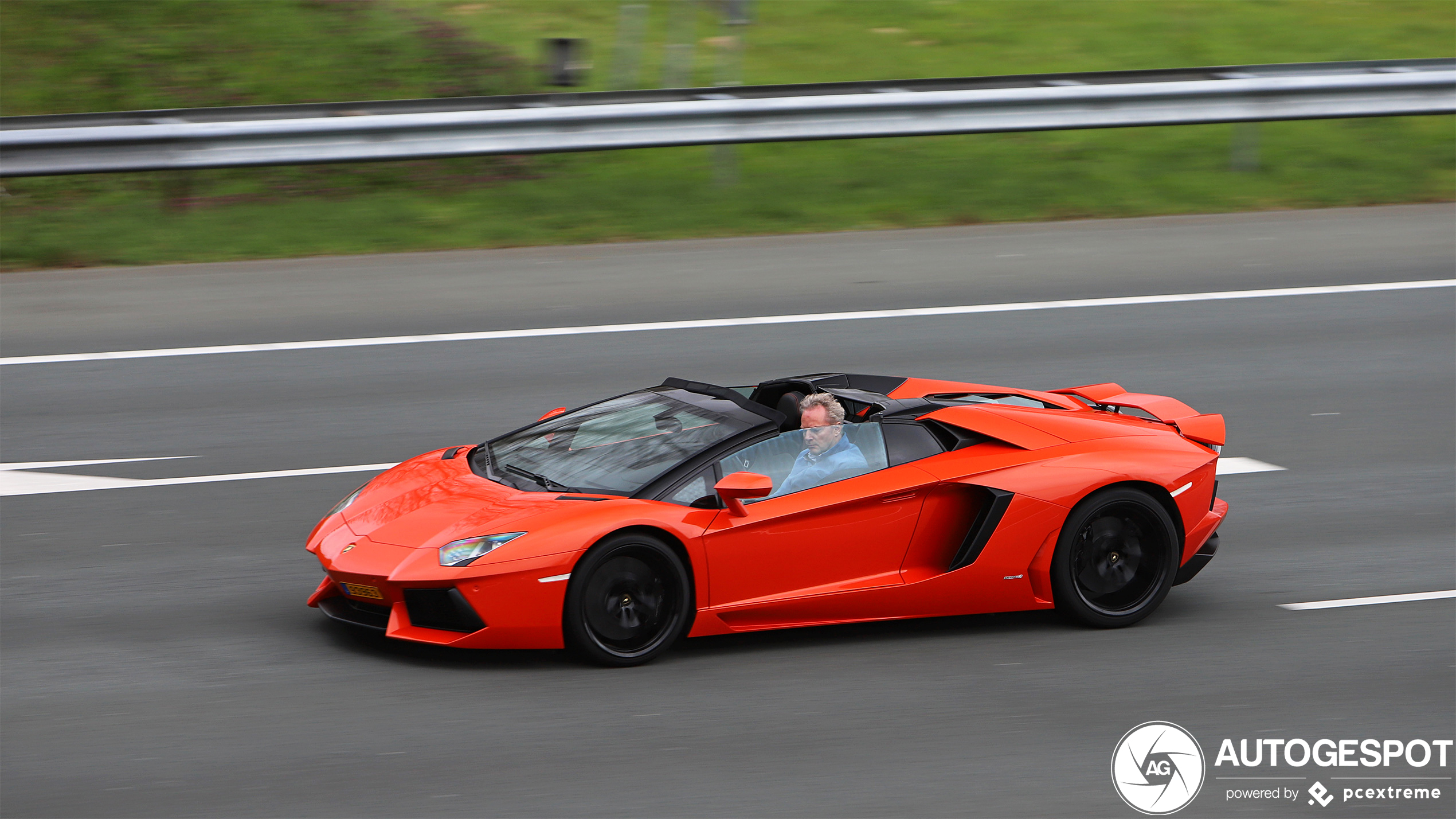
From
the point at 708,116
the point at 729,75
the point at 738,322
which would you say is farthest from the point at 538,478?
the point at 729,75

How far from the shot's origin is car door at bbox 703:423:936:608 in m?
6.91

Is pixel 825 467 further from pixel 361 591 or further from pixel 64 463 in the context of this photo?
pixel 64 463

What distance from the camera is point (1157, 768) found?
614cm

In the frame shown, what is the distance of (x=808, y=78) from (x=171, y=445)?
961 centimetres

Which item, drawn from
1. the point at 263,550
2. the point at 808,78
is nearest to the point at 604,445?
the point at 263,550

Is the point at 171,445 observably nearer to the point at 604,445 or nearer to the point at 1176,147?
the point at 604,445

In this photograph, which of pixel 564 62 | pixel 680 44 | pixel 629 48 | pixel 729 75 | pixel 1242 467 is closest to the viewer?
pixel 1242 467

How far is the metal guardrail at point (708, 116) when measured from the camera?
13.5 metres

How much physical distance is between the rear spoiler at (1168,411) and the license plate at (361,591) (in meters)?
3.76

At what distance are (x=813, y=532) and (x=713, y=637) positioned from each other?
74cm

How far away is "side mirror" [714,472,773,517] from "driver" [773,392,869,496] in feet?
0.80

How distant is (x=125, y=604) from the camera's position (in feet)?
25.1

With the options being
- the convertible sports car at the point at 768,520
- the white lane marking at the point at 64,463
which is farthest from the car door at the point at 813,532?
the white lane marking at the point at 64,463

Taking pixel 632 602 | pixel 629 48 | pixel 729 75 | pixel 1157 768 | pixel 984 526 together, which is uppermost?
pixel 629 48
